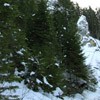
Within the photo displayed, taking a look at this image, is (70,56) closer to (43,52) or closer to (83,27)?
(43,52)

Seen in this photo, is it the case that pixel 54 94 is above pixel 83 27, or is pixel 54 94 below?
below

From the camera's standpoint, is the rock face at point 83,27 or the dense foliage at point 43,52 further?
the rock face at point 83,27

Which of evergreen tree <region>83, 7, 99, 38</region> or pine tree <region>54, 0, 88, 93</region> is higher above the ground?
evergreen tree <region>83, 7, 99, 38</region>

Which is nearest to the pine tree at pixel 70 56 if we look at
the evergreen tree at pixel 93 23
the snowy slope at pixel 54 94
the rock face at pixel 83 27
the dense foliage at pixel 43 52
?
the dense foliage at pixel 43 52

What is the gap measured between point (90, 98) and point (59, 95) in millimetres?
5617

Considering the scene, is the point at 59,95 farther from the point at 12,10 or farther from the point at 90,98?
the point at 12,10

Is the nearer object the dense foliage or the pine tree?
the dense foliage

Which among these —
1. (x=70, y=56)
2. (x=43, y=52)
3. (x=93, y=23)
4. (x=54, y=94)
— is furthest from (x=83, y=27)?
(x=54, y=94)

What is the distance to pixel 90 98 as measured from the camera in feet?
92.7

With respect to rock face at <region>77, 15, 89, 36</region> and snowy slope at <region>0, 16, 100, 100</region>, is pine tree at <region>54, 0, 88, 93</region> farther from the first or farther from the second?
rock face at <region>77, 15, 89, 36</region>

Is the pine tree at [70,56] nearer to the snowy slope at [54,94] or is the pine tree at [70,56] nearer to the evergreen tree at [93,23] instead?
the snowy slope at [54,94]

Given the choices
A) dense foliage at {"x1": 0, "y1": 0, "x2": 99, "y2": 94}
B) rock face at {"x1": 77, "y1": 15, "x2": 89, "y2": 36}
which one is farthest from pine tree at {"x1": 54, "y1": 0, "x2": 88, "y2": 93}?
rock face at {"x1": 77, "y1": 15, "x2": 89, "y2": 36}

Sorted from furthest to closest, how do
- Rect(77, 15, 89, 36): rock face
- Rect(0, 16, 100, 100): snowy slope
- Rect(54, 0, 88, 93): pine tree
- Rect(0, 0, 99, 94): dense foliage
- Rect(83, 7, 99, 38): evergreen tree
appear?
Rect(83, 7, 99, 38): evergreen tree < Rect(77, 15, 89, 36): rock face < Rect(54, 0, 88, 93): pine tree < Rect(0, 0, 99, 94): dense foliage < Rect(0, 16, 100, 100): snowy slope

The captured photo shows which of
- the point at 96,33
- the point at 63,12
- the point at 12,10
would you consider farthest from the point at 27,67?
the point at 96,33
